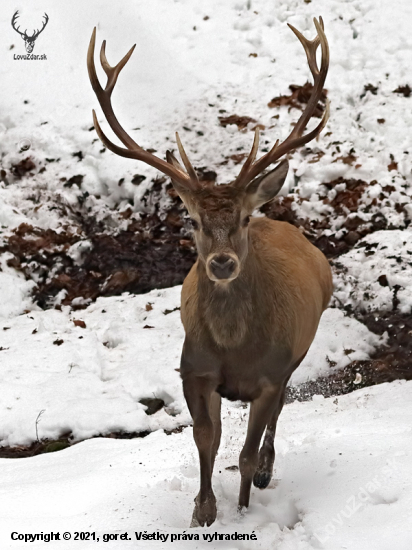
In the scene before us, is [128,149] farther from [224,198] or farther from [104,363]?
[104,363]

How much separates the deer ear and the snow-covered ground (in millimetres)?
1726

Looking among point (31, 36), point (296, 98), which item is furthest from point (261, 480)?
point (31, 36)

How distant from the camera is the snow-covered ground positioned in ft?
13.8

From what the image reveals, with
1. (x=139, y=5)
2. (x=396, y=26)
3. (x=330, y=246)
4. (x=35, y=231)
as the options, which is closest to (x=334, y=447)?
(x=330, y=246)

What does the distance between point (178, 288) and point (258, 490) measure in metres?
3.67

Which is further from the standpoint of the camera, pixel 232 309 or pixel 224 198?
pixel 232 309

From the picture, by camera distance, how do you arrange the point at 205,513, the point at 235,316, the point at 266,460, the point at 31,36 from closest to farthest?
1. the point at 235,316
2. the point at 205,513
3. the point at 266,460
4. the point at 31,36

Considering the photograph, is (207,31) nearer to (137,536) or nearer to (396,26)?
(396,26)

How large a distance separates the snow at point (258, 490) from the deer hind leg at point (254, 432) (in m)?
0.15

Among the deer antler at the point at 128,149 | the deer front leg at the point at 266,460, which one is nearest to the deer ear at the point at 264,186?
the deer antler at the point at 128,149

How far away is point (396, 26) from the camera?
10.9 meters

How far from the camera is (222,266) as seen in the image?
12.0 feet

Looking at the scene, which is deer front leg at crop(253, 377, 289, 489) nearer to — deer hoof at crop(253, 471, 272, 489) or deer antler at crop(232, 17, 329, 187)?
deer hoof at crop(253, 471, 272, 489)

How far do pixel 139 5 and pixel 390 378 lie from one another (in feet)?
26.9
